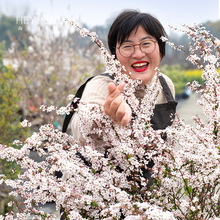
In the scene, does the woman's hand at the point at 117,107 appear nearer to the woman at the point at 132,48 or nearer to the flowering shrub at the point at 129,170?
the flowering shrub at the point at 129,170

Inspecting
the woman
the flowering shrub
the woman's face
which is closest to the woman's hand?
the flowering shrub

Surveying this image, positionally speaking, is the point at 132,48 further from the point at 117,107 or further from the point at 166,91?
the point at 117,107

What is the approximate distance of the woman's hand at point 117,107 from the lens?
46.1 inches

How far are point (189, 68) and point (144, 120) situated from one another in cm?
2374

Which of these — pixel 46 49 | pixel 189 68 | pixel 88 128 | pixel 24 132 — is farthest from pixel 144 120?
pixel 189 68

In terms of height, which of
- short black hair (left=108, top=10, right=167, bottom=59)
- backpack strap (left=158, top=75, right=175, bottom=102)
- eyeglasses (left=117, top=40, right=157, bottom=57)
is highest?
short black hair (left=108, top=10, right=167, bottom=59)

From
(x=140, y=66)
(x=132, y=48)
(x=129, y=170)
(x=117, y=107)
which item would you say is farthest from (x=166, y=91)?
(x=129, y=170)

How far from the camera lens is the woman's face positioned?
5.49 feet

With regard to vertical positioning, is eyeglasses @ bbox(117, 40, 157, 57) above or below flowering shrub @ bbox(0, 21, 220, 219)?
above

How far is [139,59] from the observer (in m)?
1.71

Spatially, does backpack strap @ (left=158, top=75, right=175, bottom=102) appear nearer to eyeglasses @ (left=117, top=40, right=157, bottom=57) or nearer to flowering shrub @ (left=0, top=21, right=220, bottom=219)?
eyeglasses @ (left=117, top=40, right=157, bottom=57)

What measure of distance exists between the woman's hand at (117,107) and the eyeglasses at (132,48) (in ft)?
1.83

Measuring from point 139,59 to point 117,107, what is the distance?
0.63m

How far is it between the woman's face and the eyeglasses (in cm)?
2
